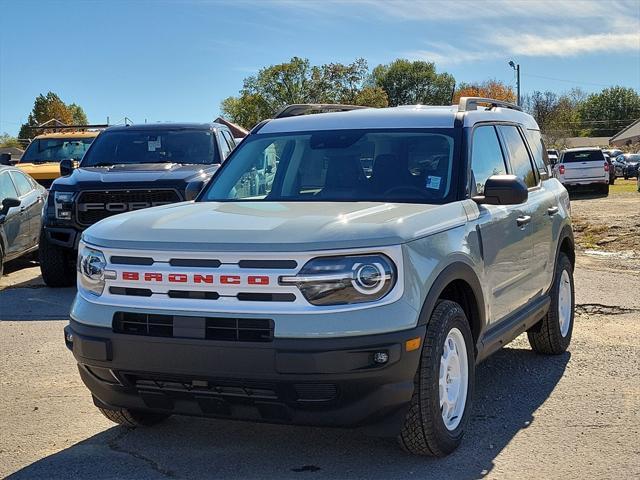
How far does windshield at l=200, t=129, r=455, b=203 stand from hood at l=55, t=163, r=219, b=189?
12.8 feet

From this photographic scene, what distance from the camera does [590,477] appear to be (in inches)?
167

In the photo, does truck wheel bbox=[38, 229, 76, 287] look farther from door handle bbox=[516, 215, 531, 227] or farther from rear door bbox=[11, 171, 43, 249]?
door handle bbox=[516, 215, 531, 227]

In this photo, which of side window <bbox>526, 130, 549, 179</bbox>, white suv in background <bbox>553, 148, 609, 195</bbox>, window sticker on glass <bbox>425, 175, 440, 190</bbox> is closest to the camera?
window sticker on glass <bbox>425, 175, 440, 190</bbox>

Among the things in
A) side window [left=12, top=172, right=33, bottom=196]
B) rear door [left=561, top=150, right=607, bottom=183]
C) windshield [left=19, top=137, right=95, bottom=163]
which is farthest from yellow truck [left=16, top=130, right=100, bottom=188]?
rear door [left=561, top=150, right=607, bottom=183]

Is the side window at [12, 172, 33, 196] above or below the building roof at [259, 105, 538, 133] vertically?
below

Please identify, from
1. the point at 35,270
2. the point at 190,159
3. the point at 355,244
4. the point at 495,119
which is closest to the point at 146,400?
the point at 355,244

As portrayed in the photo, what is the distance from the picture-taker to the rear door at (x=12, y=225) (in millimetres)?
11055

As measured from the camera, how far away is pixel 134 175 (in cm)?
980

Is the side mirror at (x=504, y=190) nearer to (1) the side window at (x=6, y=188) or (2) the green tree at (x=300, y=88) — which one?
(1) the side window at (x=6, y=188)

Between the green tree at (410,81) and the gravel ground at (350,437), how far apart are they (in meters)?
83.0

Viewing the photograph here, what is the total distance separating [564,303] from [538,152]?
126 centimetres

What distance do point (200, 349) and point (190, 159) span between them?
22.8 ft

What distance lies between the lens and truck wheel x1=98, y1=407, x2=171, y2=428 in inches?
191

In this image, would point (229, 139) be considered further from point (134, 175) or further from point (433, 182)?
point (433, 182)
